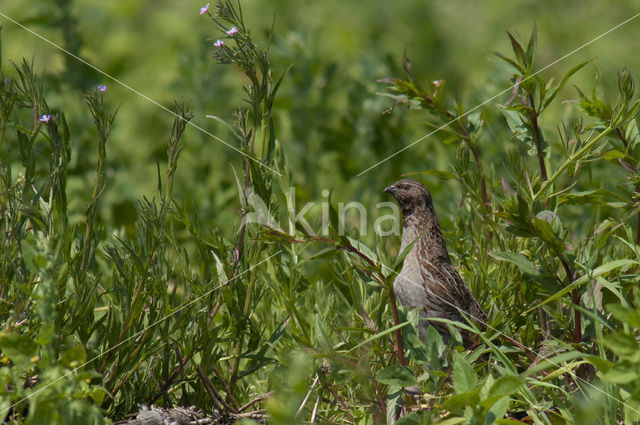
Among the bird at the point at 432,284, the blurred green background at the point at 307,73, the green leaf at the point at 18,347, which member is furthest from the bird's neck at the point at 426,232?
the green leaf at the point at 18,347

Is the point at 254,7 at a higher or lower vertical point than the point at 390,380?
higher

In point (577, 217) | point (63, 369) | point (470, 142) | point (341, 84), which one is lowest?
point (577, 217)

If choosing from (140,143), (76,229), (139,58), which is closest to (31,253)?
(76,229)

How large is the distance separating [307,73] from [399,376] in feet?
12.6

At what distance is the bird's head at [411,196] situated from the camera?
142 inches

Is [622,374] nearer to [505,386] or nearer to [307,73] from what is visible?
[505,386]

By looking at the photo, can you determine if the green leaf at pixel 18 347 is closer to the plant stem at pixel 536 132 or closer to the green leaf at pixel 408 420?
the green leaf at pixel 408 420

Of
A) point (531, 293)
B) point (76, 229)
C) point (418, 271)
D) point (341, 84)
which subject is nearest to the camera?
point (76, 229)

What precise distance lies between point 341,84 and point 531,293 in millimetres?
3435

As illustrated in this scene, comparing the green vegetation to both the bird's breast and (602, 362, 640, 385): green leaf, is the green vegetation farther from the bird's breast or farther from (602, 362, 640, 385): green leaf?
the bird's breast

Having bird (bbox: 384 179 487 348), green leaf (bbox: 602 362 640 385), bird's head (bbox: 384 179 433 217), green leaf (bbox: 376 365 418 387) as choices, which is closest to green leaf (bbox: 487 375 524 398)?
green leaf (bbox: 602 362 640 385)

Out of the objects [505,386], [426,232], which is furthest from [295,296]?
[426,232]

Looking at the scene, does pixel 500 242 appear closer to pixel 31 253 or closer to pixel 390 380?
pixel 390 380

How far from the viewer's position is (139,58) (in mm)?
7801
